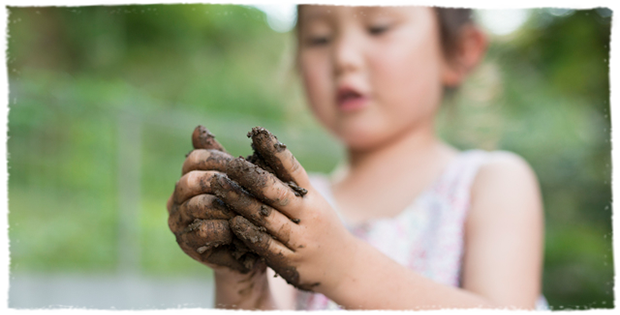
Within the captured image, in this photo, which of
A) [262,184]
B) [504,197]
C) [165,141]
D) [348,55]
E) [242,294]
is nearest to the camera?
[262,184]

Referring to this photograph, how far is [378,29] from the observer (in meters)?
1.26

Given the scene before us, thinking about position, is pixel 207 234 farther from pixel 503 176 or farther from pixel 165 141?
pixel 165 141

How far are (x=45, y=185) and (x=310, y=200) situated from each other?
3.74 meters

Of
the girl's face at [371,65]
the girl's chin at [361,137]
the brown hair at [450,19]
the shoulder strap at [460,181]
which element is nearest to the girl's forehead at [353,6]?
the girl's face at [371,65]

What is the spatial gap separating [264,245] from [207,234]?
10 cm

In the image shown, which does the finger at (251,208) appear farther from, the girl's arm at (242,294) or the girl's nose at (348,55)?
the girl's nose at (348,55)

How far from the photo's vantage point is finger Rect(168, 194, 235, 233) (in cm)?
72

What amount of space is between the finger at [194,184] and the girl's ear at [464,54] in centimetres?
97

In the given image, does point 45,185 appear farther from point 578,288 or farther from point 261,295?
A: point 578,288

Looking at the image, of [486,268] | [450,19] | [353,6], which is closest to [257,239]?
[486,268]

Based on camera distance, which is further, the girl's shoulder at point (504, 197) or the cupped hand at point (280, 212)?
the girl's shoulder at point (504, 197)

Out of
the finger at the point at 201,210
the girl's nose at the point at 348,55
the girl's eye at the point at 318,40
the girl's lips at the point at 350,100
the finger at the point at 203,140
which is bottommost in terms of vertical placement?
the finger at the point at 201,210

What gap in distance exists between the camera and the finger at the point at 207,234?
72 cm

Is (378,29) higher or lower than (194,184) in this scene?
higher
